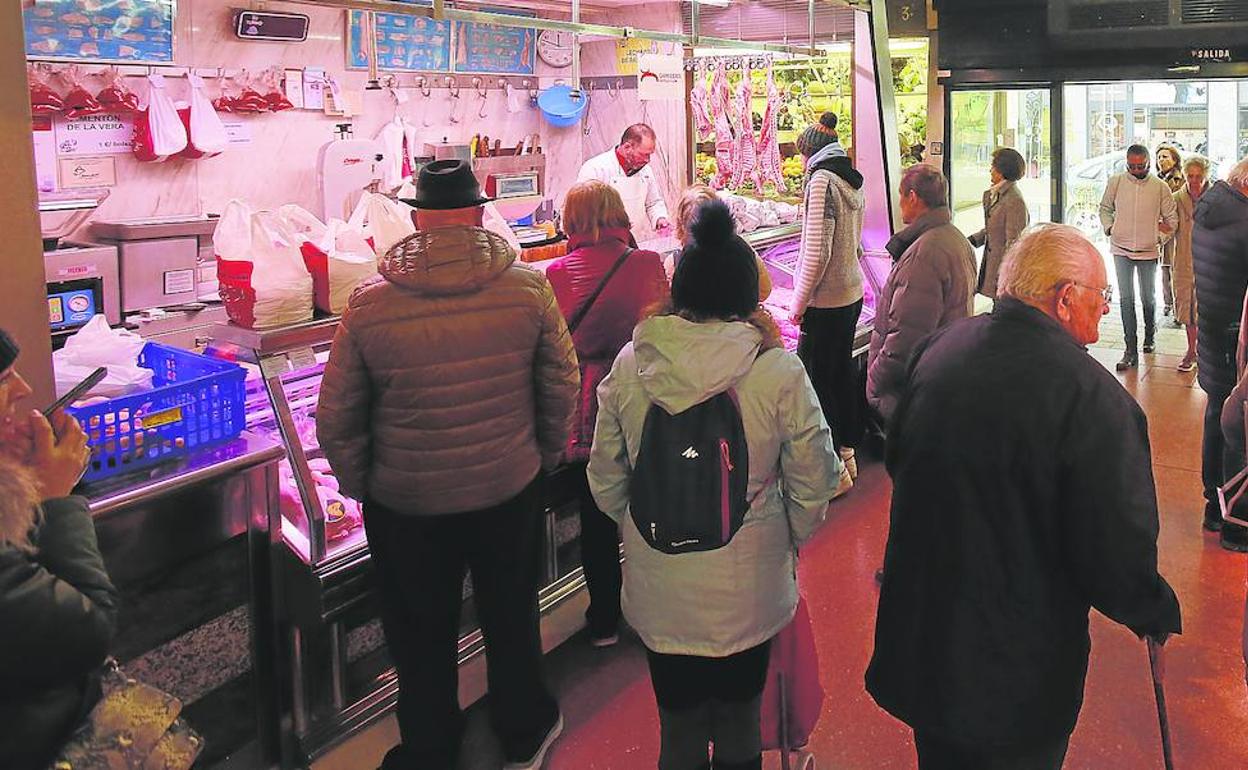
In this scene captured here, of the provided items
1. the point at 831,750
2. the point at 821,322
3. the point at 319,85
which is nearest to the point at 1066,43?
the point at 821,322

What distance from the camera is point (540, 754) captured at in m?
3.35

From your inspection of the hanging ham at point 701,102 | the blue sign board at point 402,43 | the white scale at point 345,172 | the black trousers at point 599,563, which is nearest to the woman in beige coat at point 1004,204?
the hanging ham at point 701,102

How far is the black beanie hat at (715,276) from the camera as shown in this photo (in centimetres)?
254

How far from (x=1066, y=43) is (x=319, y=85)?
199 inches

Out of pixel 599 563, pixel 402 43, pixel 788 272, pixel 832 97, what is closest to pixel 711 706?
pixel 599 563

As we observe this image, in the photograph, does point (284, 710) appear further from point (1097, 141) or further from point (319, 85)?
point (1097, 141)

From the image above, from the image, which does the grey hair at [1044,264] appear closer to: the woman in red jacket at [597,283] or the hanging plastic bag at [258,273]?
the woman in red jacket at [597,283]

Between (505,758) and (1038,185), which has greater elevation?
(1038,185)

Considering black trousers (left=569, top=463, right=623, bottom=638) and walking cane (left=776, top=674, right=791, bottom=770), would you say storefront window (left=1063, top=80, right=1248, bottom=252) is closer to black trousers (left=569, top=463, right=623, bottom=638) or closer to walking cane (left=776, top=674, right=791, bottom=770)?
black trousers (left=569, top=463, right=623, bottom=638)

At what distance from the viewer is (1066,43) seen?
7.16 m

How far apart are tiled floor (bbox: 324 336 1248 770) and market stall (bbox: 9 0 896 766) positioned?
1.09 ft

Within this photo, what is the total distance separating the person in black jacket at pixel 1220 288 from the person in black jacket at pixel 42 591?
4.53m

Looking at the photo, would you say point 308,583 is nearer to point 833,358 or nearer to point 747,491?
point 747,491

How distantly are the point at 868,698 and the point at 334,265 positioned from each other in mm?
2295
